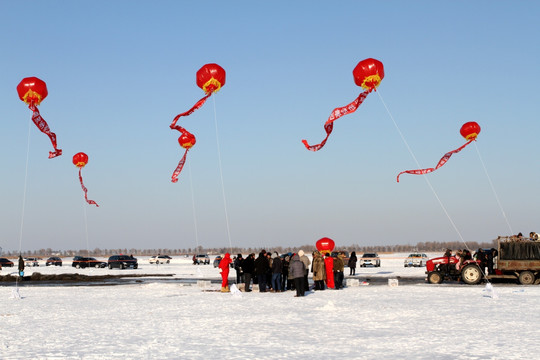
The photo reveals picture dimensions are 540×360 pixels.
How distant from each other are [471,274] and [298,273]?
889 cm

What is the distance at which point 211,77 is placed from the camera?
935 inches

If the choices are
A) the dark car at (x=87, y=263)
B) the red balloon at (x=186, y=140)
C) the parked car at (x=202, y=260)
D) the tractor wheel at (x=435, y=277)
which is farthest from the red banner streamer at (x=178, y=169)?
the parked car at (x=202, y=260)

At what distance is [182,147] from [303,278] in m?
12.1

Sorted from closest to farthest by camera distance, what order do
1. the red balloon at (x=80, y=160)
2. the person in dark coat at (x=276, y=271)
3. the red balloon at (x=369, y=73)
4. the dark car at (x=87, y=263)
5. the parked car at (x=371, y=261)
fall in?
the red balloon at (x=369, y=73), the person in dark coat at (x=276, y=271), the red balloon at (x=80, y=160), the parked car at (x=371, y=261), the dark car at (x=87, y=263)

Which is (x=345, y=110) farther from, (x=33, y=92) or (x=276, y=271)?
(x=33, y=92)

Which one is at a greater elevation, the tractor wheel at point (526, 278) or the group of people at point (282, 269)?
the group of people at point (282, 269)

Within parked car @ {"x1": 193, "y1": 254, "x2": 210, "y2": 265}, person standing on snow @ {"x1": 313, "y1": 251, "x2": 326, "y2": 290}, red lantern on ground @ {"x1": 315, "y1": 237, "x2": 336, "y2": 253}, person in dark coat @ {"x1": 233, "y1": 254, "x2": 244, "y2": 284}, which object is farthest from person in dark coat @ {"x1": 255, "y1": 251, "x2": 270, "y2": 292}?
parked car @ {"x1": 193, "y1": 254, "x2": 210, "y2": 265}

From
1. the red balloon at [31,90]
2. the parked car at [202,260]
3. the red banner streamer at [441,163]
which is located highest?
the red balloon at [31,90]

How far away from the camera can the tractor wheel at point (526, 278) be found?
82.6 feet

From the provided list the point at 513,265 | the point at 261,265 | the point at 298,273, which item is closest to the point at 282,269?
the point at 261,265

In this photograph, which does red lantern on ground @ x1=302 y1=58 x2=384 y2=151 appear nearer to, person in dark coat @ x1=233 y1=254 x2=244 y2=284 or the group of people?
the group of people

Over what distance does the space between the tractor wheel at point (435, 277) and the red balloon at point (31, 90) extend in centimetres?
1846

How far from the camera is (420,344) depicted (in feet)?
35.5

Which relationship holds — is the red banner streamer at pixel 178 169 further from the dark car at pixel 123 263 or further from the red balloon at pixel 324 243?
the dark car at pixel 123 263
